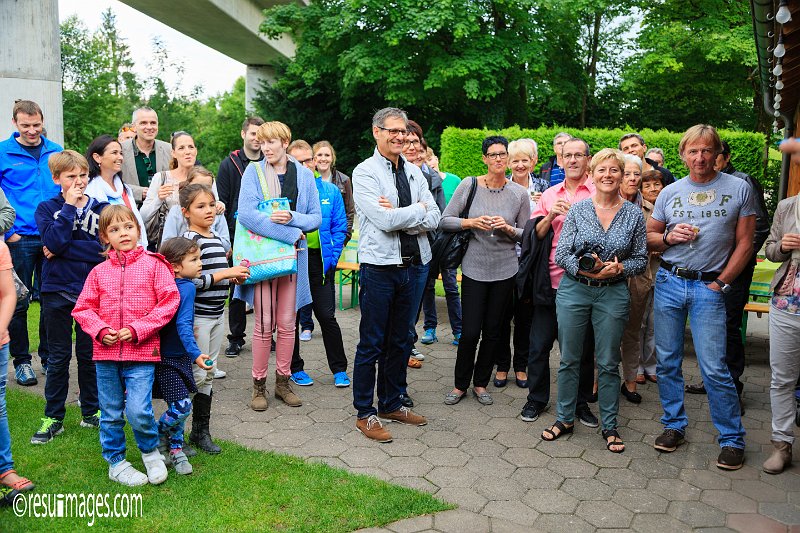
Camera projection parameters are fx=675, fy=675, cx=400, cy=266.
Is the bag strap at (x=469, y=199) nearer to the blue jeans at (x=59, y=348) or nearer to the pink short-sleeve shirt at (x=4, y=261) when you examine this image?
the blue jeans at (x=59, y=348)

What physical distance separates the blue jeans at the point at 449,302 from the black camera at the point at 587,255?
274 cm

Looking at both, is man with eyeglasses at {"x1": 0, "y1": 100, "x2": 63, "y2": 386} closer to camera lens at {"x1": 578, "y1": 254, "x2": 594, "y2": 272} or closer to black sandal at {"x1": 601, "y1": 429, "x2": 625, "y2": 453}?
camera lens at {"x1": 578, "y1": 254, "x2": 594, "y2": 272}

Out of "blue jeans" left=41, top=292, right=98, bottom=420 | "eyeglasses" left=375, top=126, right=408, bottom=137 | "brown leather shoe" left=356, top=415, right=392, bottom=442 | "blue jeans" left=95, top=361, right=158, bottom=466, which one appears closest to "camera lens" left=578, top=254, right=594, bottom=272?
"eyeglasses" left=375, top=126, right=408, bottom=137

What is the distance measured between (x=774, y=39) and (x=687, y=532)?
14.6 ft

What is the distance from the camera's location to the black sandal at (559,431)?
4.82 m

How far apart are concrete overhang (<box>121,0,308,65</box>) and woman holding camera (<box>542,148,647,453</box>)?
16.5 metres

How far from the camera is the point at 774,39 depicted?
5.89 metres

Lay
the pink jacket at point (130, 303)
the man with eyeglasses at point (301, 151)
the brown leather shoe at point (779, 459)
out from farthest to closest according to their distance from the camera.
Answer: the man with eyeglasses at point (301, 151)
the brown leather shoe at point (779, 459)
the pink jacket at point (130, 303)

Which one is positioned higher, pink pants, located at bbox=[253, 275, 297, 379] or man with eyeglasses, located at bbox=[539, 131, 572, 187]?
man with eyeglasses, located at bbox=[539, 131, 572, 187]

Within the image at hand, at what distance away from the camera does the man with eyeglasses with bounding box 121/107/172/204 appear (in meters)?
6.11

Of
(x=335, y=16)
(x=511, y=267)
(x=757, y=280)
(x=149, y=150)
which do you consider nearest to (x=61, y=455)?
(x=149, y=150)

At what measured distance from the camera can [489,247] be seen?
210 inches

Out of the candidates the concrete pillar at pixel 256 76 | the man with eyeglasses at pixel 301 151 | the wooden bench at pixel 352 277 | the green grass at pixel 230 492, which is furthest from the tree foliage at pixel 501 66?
the green grass at pixel 230 492

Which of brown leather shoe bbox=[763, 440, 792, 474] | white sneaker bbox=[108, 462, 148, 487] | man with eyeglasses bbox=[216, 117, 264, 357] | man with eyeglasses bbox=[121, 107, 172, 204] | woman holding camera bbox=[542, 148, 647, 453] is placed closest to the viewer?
white sneaker bbox=[108, 462, 148, 487]
